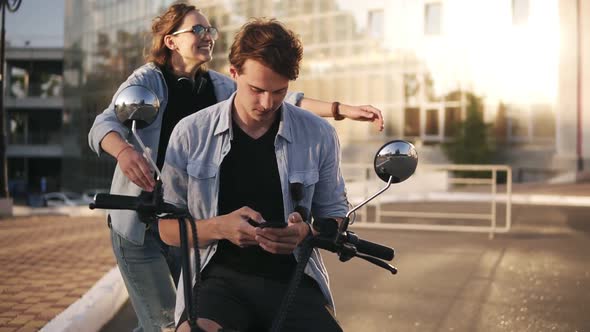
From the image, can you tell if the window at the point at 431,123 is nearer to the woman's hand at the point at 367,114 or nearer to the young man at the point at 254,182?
the woman's hand at the point at 367,114

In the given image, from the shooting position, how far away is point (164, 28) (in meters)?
3.71

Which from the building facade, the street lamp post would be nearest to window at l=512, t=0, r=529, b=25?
the street lamp post

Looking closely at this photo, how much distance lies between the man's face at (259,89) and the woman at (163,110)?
89 centimetres

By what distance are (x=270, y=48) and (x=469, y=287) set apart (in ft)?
19.7

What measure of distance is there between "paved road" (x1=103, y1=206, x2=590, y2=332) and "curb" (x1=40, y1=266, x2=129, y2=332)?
137 mm

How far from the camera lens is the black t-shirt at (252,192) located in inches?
103

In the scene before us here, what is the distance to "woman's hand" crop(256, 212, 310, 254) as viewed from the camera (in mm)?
2217

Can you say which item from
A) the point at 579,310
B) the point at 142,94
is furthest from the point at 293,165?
the point at 579,310

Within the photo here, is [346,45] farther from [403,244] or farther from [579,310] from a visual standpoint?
[579,310]

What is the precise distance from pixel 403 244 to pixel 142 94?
10.1m

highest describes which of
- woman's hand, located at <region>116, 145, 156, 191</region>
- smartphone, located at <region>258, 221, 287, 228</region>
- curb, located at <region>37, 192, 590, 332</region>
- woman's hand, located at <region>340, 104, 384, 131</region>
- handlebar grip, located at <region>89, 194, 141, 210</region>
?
woman's hand, located at <region>340, 104, 384, 131</region>

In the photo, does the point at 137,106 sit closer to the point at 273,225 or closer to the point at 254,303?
the point at 273,225

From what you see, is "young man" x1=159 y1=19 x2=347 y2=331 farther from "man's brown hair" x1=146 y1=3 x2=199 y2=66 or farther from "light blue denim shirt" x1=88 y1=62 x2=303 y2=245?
"man's brown hair" x1=146 y1=3 x2=199 y2=66

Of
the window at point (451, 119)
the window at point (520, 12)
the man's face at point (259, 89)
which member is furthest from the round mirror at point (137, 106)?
the window at point (451, 119)
